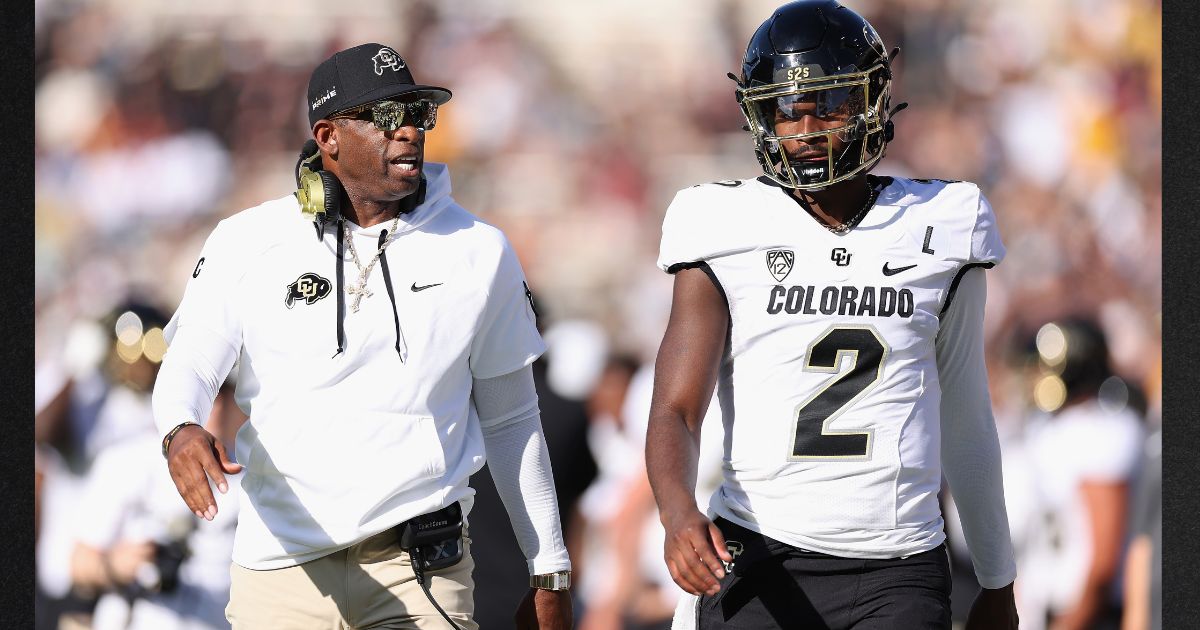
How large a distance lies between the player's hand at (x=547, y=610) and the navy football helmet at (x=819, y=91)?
3.35ft

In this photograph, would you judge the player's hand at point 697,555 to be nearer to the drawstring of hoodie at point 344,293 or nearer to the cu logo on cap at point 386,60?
the drawstring of hoodie at point 344,293

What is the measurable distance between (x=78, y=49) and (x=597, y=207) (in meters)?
1.87

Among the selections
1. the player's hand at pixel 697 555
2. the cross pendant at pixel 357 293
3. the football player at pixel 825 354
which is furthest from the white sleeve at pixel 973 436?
the cross pendant at pixel 357 293

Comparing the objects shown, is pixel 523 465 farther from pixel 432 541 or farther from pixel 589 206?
pixel 589 206

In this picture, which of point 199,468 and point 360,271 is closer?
point 199,468

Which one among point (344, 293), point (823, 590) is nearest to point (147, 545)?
point (344, 293)

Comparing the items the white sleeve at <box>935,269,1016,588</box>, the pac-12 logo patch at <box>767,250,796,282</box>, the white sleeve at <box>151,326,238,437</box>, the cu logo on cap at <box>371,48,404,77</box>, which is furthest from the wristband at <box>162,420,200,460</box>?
the white sleeve at <box>935,269,1016,588</box>

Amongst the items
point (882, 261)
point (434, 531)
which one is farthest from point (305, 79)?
point (882, 261)

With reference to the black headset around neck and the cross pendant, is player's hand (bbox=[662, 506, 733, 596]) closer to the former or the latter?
the cross pendant

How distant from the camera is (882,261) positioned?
2.50 metres

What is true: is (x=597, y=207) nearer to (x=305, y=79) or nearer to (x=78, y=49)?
(x=305, y=79)

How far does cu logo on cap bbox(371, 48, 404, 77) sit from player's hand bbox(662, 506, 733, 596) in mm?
1295

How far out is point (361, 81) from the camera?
2.96m

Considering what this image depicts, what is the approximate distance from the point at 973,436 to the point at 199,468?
139 centimetres
